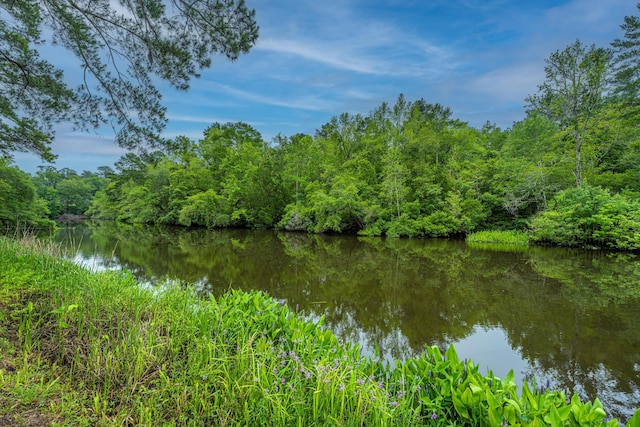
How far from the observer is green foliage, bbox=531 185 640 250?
12.8 m

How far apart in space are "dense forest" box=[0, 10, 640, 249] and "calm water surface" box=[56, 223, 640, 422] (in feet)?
11.5

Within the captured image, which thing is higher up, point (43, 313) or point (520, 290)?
point (43, 313)

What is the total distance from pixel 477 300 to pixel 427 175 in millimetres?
16313

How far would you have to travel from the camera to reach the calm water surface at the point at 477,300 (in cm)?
404

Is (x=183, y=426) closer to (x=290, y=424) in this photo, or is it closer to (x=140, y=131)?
(x=290, y=424)

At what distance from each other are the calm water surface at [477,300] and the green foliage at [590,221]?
39.7 inches

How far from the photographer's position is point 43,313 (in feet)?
9.70

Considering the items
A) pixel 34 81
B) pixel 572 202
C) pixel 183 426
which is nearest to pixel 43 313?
pixel 183 426

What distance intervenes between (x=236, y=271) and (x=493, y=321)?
6.80 m

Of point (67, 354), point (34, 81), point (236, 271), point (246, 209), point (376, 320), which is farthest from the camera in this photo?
point (246, 209)

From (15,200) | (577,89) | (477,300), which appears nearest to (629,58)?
(577,89)

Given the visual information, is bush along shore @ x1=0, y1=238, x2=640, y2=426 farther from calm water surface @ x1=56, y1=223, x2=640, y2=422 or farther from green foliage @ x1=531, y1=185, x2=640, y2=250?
green foliage @ x1=531, y1=185, x2=640, y2=250

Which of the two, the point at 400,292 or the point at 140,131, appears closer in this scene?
the point at 140,131

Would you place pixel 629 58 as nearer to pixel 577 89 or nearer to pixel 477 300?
pixel 577 89
